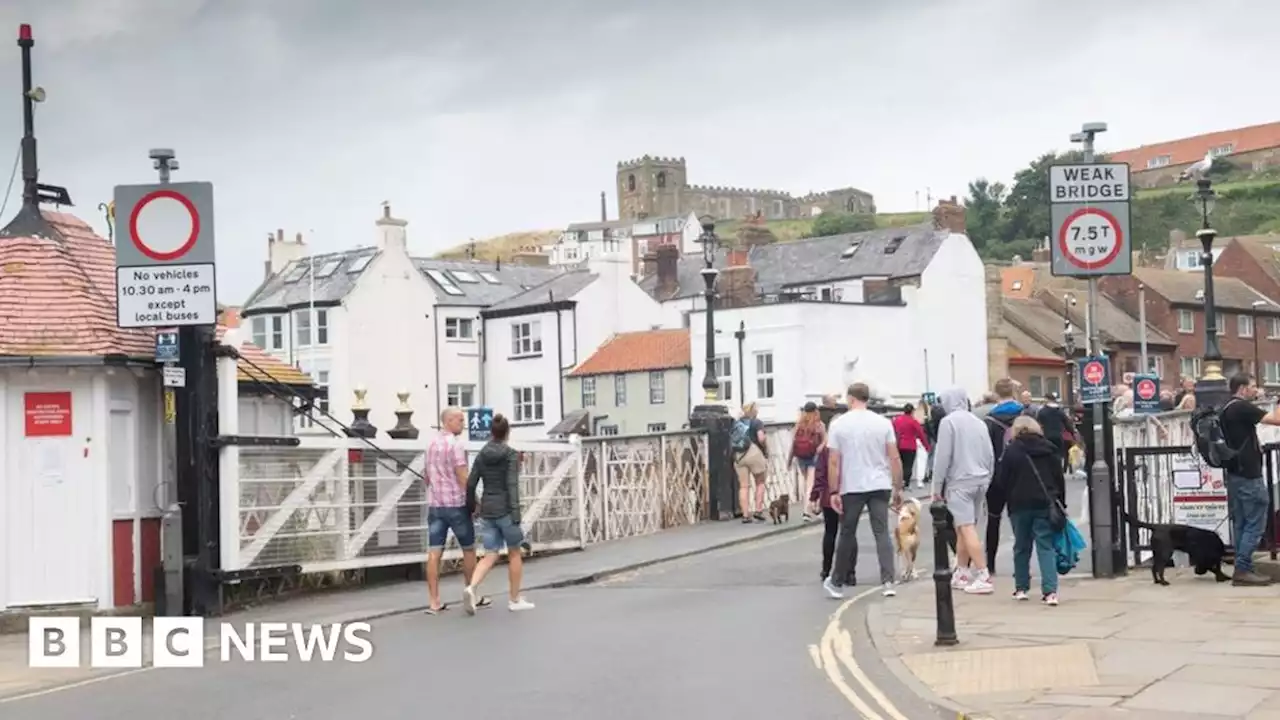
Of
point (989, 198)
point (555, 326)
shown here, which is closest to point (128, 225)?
point (555, 326)

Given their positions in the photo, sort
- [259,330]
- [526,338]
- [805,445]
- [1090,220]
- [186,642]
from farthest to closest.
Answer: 1. [259,330]
2. [526,338]
3. [805,445]
4. [1090,220]
5. [186,642]

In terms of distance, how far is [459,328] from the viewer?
66750mm

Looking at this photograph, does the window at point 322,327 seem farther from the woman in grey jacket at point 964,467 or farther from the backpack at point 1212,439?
the backpack at point 1212,439

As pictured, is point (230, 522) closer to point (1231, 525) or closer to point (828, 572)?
point (828, 572)

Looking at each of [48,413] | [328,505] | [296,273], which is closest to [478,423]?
[328,505]

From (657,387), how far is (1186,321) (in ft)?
110

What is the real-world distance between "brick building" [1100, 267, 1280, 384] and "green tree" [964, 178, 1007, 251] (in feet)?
161

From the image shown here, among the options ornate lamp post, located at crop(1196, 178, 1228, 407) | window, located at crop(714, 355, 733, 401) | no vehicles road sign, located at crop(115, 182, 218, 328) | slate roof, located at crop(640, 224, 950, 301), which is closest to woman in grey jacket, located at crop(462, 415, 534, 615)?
no vehicles road sign, located at crop(115, 182, 218, 328)

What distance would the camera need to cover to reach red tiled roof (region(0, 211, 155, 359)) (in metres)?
15.4

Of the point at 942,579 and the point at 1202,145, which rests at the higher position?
the point at 1202,145

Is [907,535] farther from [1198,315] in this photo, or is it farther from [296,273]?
[1198,315]

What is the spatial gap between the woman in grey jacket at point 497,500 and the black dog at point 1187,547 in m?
6.15

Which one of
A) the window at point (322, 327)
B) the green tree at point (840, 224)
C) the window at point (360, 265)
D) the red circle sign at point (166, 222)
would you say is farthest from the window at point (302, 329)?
the green tree at point (840, 224)

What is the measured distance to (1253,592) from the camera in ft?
45.7
